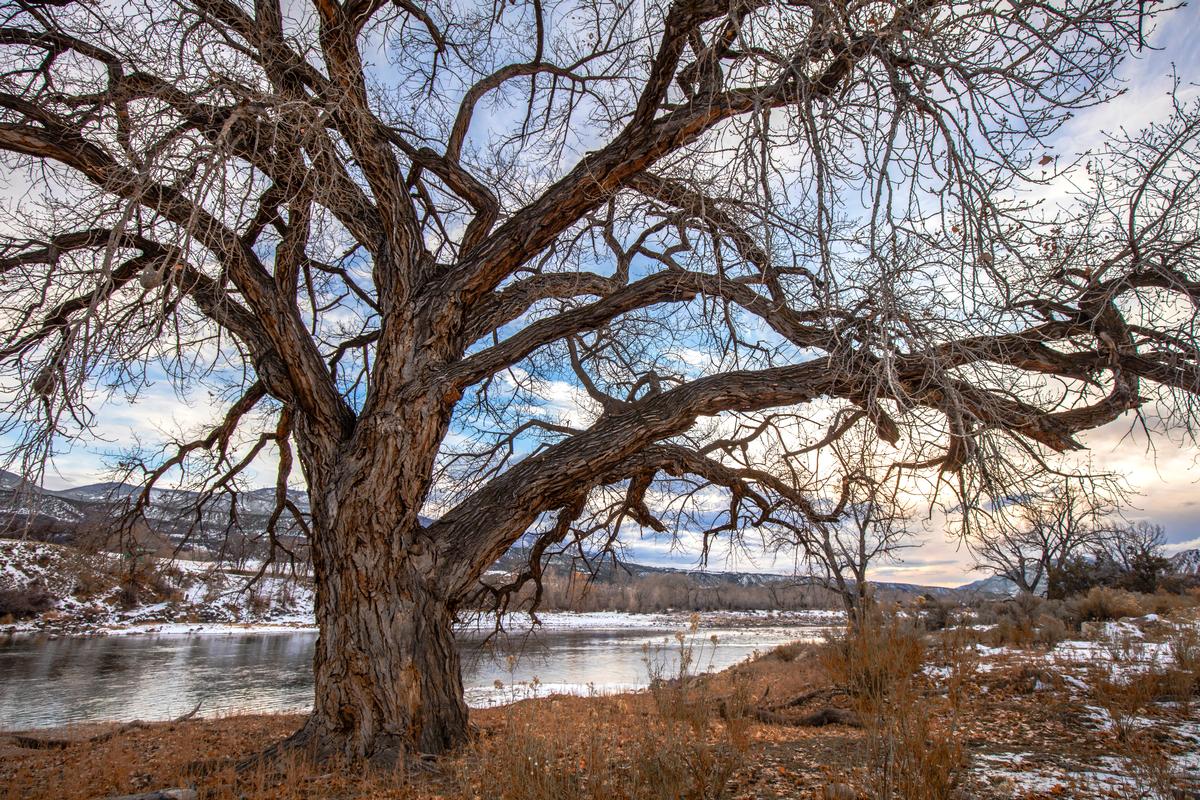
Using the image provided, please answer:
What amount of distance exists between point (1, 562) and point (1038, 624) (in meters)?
49.3

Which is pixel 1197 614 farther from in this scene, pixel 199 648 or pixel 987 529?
pixel 199 648

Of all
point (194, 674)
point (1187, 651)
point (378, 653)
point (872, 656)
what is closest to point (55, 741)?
point (378, 653)

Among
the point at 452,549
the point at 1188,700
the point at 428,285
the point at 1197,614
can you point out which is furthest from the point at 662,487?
the point at 1197,614

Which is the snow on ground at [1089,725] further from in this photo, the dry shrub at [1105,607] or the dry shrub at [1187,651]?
the dry shrub at [1105,607]

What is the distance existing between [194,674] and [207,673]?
1.44 ft

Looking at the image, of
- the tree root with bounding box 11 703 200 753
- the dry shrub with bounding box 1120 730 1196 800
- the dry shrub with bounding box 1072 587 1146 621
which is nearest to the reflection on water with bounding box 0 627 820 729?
Answer: the dry shrub with bounding box 1120 730 1196 800

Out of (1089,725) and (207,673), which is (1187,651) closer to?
(1089,725)

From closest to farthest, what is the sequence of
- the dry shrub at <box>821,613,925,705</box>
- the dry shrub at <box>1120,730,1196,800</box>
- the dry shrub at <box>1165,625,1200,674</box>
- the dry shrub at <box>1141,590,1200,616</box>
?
1. the dry shrub at <box>1120,730,1196,800</box>
2. the dry shrub at <box>821,613,925,705</box>
3. the dry shrub at <box>1165,625,1200,674</box>
4. the dry shrub at <box>1141,590,1200,616</box>

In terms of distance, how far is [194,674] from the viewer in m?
18.2

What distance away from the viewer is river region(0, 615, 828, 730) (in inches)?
452

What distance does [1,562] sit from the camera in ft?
116

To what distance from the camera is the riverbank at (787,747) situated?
3014mm

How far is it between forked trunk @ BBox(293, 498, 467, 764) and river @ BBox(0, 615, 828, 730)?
94cm

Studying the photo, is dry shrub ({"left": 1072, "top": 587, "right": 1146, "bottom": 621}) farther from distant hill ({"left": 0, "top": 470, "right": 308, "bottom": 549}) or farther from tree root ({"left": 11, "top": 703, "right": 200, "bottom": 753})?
tree root ({"left": 11, "top": 703, "right": 200, "bottom": 753})
